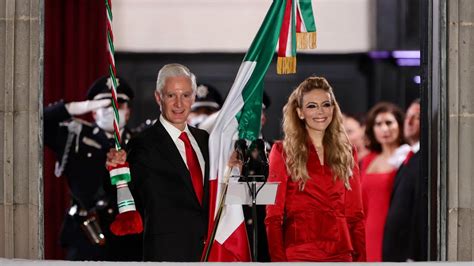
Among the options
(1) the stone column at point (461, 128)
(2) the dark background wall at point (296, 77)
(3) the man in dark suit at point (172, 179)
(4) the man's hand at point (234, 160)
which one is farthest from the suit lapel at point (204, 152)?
(2) the dark background wall at point (296, 77)

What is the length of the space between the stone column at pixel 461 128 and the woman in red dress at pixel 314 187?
0.56 meters

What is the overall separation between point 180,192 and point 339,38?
5.48 metres

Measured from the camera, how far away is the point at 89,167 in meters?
7.78

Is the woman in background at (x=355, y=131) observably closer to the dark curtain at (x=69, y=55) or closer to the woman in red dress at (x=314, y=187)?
the dark curtain at (x=69, y=55)

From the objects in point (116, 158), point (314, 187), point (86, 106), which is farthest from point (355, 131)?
point (116, 158)

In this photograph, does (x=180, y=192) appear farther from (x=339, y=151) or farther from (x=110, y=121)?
(x=110, y=121)

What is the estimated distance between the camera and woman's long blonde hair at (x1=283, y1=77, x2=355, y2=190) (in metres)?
5.98

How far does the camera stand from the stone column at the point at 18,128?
560 cm

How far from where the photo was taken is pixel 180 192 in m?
5.88

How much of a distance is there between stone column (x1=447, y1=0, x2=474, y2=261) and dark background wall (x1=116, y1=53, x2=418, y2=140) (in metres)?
5.40

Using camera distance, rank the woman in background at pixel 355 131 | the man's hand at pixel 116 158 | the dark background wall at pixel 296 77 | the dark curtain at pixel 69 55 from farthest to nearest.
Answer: the dark background wall at pixel 296 77 → the dark curtain at pixel 69 55 → the woman in background at pixel 355 131 → the man's hand at pixel 116 158

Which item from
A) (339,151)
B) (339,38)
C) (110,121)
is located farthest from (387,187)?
(339,38)

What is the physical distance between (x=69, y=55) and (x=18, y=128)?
4.86m

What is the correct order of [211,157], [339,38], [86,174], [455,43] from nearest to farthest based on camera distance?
[455,43]
[211,157]
[86,174]
[339,38]
